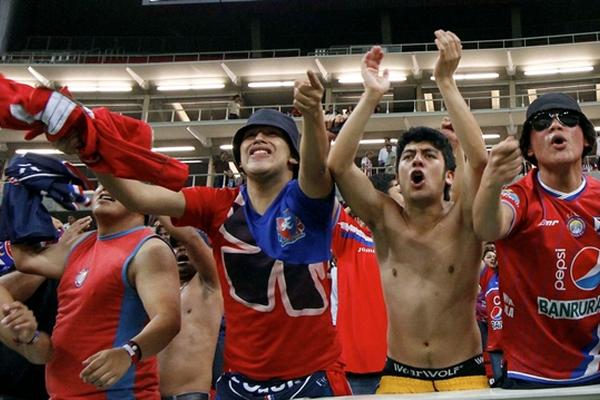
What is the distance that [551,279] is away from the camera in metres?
2.92

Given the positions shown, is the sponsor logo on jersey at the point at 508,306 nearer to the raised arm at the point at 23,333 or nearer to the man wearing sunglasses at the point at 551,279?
the man wearing sunglasses at the point at 551,279

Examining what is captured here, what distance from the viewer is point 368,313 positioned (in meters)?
4.22

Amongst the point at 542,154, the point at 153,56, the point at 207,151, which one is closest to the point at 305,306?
the point at 542,154

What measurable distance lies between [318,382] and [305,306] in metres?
0.33

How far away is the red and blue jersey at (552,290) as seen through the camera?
2.90 m

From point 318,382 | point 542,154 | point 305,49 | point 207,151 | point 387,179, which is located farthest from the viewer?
point 305,49

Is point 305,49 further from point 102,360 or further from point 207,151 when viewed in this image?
point 102,360

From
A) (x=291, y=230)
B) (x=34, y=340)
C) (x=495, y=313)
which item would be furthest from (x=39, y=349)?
(x=495, y=313)

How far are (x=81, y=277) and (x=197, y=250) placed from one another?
832 millimetres

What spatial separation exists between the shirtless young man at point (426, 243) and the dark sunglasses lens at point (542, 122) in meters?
0.47

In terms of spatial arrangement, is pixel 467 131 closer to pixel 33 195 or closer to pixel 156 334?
pixel 156 334

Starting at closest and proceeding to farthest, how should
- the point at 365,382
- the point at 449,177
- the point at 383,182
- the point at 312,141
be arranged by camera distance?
the point at 312,141, the point at 449,177, the point at 365,382, the point at 383,182

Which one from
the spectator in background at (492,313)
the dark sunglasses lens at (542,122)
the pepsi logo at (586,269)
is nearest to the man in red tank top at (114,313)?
the pepsi logo at (586,269)

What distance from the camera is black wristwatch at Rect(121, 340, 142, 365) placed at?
8.55 ft
